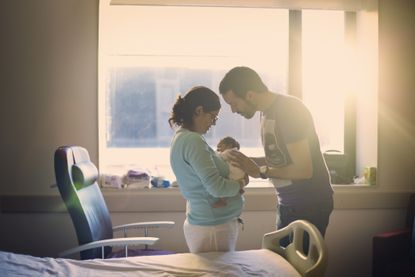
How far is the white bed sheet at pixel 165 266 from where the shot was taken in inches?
60.1

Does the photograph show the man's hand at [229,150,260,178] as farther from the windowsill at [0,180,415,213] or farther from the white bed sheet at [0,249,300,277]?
the windowsill at [0,180,415,213]

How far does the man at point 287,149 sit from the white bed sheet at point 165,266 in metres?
0.31

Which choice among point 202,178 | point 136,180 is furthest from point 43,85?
point 202,178

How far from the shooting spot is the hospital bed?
4.98 feet

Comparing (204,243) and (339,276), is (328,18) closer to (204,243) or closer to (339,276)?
(339,276)

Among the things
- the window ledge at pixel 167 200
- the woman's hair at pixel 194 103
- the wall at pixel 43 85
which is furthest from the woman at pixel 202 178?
the wall at pixel 43 85

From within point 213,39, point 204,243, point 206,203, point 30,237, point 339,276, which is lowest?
point 339,276

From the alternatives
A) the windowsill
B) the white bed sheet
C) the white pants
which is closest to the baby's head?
the white pants

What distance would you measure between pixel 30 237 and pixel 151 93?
126cm

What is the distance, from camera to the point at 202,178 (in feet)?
5.40

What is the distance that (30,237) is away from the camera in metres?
2.79

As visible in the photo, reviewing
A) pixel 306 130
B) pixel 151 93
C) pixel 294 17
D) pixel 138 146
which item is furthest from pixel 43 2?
pixel 306 130

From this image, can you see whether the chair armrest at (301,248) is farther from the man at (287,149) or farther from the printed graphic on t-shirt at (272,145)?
the printed graphic on t-shirt at (272,145)

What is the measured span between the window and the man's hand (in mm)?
1189
